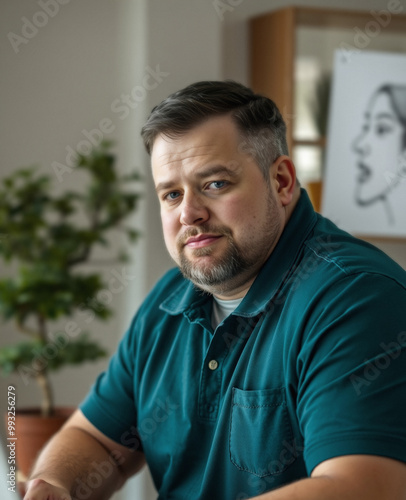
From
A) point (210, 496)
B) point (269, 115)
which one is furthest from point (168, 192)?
point (210, 496)

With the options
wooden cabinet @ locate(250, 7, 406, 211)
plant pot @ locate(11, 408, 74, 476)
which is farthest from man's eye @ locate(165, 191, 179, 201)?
wooden cabinet @ locate(250, 7, 406, 211)

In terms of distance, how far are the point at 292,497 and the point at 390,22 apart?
2.60 meters

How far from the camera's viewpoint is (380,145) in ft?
10.5

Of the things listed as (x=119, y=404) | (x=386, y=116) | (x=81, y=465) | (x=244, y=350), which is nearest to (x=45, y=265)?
(x=119, y=404)

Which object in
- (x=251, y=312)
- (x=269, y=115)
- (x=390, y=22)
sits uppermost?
(x=390, y=22)

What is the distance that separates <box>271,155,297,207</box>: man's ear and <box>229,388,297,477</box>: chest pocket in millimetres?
418

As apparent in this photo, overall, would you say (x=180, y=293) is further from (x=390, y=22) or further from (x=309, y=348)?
(x=390, y=22)

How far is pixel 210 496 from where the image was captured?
4.76 feet

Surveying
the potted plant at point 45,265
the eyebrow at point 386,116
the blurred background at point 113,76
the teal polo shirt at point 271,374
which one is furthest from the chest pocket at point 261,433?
the eyebrow at point 386,116

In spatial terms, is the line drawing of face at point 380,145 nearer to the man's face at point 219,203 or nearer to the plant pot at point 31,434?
the plant pot at point 31,434

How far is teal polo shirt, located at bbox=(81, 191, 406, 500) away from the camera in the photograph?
3.78 ft

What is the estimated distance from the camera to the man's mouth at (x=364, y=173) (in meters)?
3.18

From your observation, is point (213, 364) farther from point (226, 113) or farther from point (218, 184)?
point (226, 113)

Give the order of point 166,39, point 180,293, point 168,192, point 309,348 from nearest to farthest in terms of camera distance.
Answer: point 309,348 → point 168,192 → point 180,293 → point 166,39
